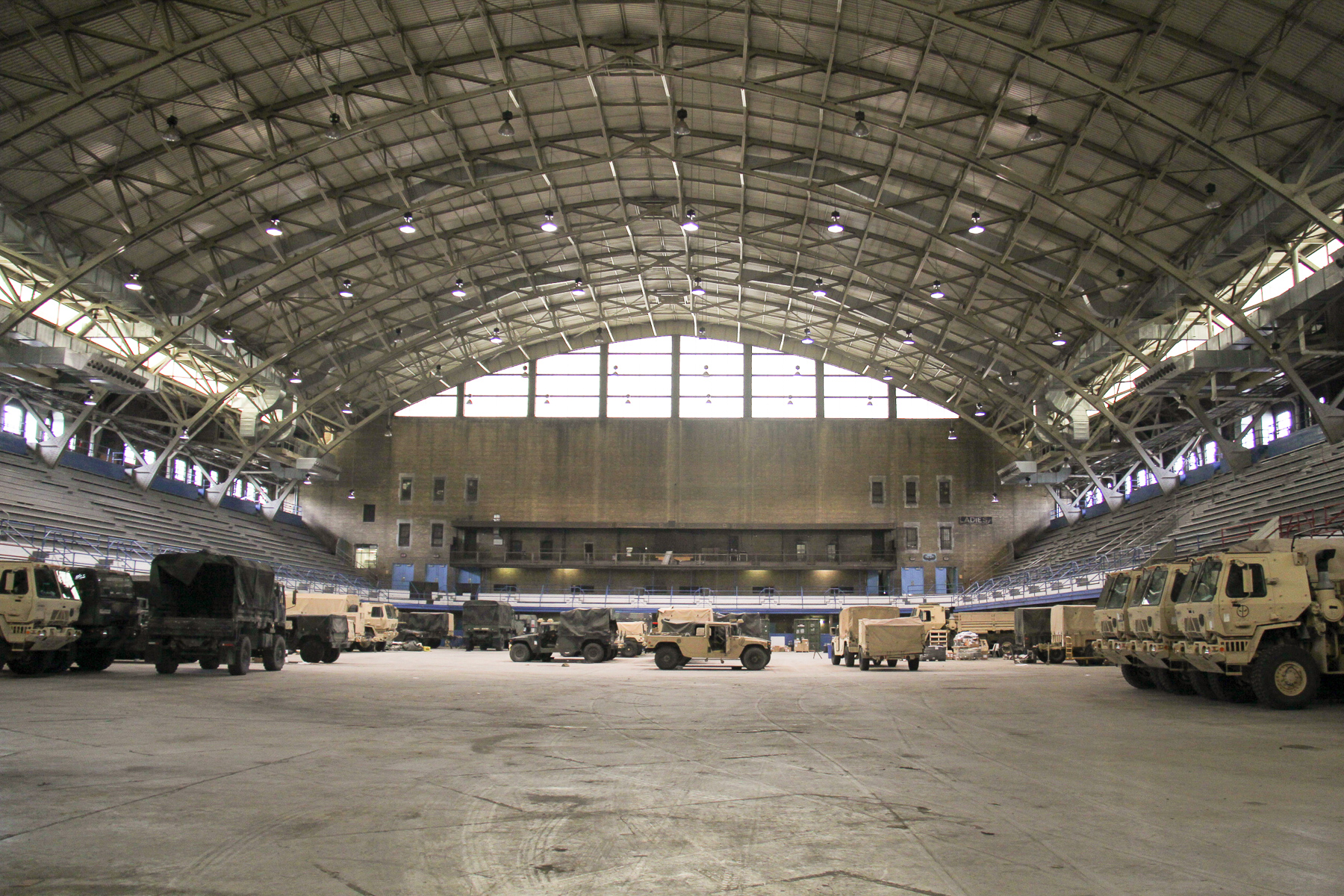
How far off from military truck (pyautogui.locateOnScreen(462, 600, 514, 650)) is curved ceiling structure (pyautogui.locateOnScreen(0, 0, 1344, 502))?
15.4 meters

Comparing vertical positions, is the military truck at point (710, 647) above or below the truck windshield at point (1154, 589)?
below

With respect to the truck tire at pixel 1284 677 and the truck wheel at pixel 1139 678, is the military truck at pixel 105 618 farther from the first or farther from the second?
the truck tire at pixel 1284 677

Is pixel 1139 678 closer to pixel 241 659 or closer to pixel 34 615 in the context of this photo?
pixel 241 659

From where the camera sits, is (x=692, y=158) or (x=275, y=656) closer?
(x=275, y=656)

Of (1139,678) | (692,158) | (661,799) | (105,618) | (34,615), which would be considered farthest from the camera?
(692,158)

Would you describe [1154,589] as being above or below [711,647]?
above

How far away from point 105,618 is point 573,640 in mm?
15840

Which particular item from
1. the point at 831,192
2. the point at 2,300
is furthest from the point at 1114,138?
the point at 2,300

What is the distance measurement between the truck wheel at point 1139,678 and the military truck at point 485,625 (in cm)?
3299

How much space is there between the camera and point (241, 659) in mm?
22453

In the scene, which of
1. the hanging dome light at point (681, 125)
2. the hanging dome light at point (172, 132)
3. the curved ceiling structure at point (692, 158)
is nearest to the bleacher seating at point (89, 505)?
the curved ceiling structure at point (692, 158)

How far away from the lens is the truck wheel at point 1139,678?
19.8 metres

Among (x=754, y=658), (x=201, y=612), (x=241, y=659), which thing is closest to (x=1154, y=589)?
(x=754, y=658)

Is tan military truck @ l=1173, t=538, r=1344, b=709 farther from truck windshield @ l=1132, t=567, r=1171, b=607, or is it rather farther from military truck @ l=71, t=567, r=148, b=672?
military truck @ l=71, t=567, r=148, b=672
